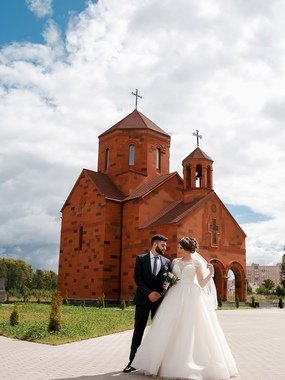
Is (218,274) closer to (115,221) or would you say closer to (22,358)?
(115,221)

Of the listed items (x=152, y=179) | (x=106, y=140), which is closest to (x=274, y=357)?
(x=152, y=179)

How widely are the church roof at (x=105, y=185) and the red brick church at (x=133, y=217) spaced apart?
3.3 inches

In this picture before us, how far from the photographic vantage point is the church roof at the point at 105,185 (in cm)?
3011

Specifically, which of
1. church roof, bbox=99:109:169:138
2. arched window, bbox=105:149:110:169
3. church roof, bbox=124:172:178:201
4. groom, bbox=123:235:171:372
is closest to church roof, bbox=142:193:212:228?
church roof, bbox=124:172:178:201

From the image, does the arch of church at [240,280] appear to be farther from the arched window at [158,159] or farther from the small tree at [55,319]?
the small tree at [55,319]

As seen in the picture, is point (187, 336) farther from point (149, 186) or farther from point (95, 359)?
point (149, 186)

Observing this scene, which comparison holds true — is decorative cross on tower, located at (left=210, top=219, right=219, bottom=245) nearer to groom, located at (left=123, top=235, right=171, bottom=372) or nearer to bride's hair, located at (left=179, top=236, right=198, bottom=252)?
groom, located at (left=123, top=235, right=171, bottom=372)

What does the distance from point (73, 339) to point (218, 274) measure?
792 inches

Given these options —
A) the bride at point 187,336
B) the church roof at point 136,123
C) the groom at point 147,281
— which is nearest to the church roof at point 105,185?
the church roof at point 136,123

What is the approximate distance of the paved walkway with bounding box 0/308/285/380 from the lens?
6.17m

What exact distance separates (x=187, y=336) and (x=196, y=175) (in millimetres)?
23861

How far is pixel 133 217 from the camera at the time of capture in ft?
95.0

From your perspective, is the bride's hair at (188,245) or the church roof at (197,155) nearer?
the bride's hair at (188,245)

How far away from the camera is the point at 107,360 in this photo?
742 cm
